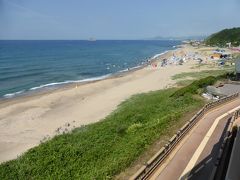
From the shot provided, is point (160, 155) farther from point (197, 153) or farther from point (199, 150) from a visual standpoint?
point (199, 150)

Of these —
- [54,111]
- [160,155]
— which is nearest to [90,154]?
[160,155]

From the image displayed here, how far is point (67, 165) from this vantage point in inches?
642

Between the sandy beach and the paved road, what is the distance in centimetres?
1278

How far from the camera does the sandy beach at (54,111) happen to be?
26547mm

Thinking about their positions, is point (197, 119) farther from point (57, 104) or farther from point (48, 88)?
point (48, 88)

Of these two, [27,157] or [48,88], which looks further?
[48,88]

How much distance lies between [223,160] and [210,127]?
6.85 meters

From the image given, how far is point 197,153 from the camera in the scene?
47.9 ft

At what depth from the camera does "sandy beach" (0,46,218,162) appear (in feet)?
87.1

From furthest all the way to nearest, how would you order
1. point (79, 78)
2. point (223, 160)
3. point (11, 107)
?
point (79, 78) < point (11, 107) < point (223, 160)

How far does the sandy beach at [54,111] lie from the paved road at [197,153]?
1278 cm

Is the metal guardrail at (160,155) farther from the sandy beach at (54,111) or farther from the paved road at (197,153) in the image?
the sandy beach at (54,111)

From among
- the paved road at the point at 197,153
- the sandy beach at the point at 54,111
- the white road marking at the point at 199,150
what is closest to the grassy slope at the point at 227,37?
→ the sandy beach at the point at 54,111

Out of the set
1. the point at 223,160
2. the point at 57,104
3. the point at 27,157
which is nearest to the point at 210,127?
the point at 223,160
